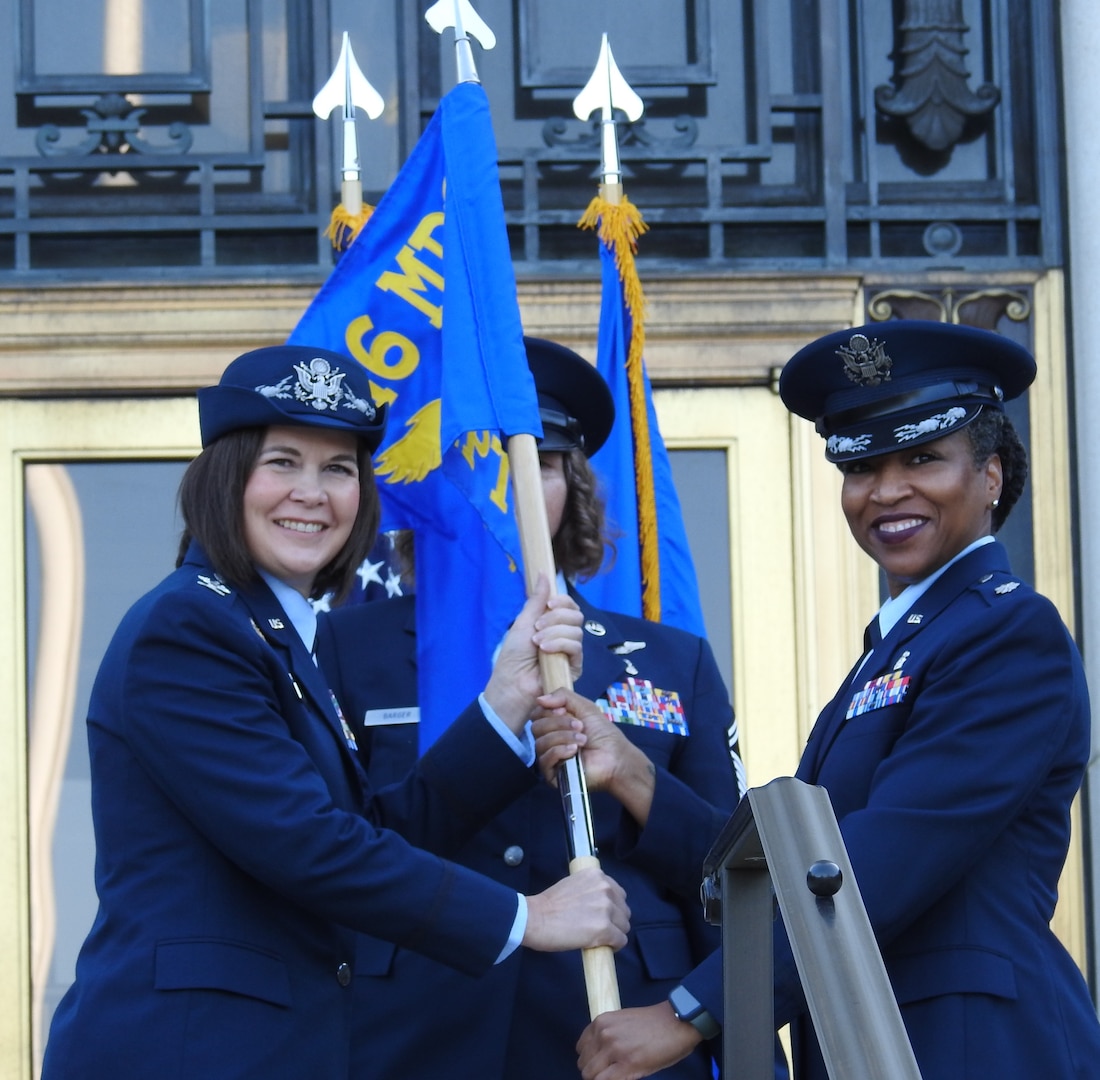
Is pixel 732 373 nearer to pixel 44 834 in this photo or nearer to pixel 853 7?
pixel 853 7

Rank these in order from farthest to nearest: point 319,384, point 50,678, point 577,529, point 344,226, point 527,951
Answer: point 50,678 → point 344,226 → point 577,529 → point 527,951 → point 319,384

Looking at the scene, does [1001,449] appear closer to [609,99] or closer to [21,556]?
[609,99]

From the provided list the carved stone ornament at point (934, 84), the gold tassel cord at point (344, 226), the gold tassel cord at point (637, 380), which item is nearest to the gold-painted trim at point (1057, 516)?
the carved stone ornament at point (934, 84)

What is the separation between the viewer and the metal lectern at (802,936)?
1672 mm

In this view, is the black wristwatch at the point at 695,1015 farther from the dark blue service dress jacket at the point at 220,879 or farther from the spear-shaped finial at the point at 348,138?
the spear-shaped finial at the point at 348,138

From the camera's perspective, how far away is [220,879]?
2.61 m

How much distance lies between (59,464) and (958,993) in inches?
140

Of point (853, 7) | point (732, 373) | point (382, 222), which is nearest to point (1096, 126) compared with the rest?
point (853, 7)

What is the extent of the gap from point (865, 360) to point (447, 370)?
810 mm

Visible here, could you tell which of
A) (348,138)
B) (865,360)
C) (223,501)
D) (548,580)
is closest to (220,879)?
(223,501)

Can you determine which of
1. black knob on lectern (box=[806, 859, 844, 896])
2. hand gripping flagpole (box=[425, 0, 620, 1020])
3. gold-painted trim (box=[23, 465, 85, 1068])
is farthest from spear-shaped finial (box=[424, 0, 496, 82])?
gold-painted trim (box=[23, 465, 85, 1068])

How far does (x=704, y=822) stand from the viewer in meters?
3.17

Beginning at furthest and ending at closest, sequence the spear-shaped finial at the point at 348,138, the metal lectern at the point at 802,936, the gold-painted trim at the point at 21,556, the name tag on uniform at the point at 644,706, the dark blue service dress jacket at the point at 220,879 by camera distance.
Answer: the gold-painted trim at the point at 21,556
the spear-shaped finial at the point at 348,138
the name tag on uniform at the point at 644,706
the dark blue service dress jacket at the point at 220,879
the metal lectern at the point at 802,936

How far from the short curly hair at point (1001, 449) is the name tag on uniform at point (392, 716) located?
42.4 inches
